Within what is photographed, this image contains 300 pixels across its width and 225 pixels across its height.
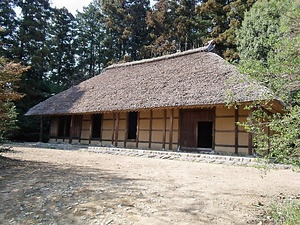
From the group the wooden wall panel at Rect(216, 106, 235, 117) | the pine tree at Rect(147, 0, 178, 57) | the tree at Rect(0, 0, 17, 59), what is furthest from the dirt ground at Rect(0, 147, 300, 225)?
the pine tree at Rect(147, 0, 178, 57)

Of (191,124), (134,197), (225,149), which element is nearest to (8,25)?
(191,124)

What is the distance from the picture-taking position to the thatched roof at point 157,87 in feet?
34.2

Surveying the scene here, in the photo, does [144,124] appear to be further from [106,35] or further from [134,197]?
[106,35]

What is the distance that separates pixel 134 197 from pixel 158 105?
6931 mm

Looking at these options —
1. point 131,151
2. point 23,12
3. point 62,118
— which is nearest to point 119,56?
point 23,12

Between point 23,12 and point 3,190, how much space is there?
2107 cm

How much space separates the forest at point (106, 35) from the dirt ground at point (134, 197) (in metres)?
7.29

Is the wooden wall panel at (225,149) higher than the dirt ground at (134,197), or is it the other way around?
the wooden wall panel at (225,149)

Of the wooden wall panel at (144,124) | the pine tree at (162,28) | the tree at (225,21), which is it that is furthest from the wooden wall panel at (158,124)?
the pine tree at (162,28)

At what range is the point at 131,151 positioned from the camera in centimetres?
1169

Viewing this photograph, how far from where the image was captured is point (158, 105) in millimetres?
10984

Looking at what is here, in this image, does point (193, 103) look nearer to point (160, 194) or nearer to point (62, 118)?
point (160, 194)

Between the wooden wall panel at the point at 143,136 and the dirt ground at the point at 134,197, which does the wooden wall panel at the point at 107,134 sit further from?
the dirt ground at the point at 134,197

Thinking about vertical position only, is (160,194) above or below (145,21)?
below
